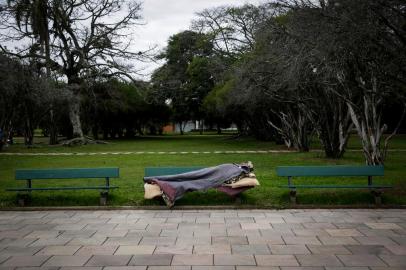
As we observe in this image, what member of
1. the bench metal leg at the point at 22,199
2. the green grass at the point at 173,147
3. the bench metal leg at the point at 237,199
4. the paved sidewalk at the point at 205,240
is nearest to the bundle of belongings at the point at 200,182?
the bench metal leg at the point at 237,199

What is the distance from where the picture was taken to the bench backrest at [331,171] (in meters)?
10.2

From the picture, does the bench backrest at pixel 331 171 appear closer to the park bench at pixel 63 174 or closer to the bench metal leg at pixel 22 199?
the park bench at pixel 63 174

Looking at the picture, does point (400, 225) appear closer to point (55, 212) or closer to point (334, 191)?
point (334, 191)

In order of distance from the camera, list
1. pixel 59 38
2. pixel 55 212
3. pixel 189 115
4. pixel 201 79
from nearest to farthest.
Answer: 1. pixel 55 212
2. pixel 59 38
3. pixel 201 79
4. pixel 189 115

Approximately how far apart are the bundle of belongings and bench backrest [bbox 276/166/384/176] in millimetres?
747

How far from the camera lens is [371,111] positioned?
50.4 feet

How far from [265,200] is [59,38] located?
106ft

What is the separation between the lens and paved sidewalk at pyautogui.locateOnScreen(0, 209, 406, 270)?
5.86 metres

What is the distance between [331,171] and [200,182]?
113 inches

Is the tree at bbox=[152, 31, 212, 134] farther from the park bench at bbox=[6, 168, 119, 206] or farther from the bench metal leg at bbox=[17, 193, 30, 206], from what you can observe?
the bench metal leg at bbox=[17, 193, 30, 206]

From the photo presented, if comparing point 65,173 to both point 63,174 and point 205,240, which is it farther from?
point 205,240

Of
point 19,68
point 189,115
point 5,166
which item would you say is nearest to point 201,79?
point 189,115

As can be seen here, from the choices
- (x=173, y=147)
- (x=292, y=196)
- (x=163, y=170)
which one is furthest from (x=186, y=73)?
(x=292, y=196)

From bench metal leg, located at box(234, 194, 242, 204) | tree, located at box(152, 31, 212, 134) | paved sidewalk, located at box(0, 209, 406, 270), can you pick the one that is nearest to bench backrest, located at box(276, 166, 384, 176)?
bench metal leg, located at box(234, 194, 242, 204)
